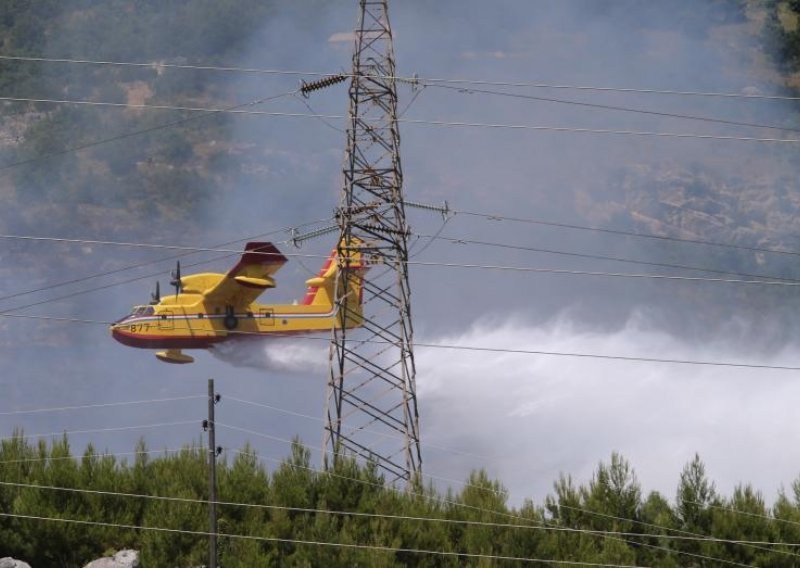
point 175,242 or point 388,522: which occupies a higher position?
point 175,242

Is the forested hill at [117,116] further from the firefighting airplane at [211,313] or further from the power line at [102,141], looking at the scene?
the firefighting airplane at [211,313]

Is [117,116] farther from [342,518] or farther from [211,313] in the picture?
[342,518]

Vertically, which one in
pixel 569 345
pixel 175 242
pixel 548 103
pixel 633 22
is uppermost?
pixel 633 22

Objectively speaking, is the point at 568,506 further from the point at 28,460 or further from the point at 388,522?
the point at 28,460

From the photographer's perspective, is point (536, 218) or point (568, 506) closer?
point (568, 506)

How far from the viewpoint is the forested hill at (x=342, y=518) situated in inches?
1398

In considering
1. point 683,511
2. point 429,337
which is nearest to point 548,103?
point 429,337

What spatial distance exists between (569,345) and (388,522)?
41687mm

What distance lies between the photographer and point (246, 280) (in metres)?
56.1

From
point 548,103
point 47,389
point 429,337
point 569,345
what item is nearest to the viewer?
point 569,345

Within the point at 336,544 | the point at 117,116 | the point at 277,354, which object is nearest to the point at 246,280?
the point at 277,354

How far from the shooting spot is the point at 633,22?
128 m

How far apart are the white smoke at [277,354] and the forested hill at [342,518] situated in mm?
19134

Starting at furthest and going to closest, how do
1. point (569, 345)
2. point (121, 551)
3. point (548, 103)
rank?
point (548, 103) → point (569, 345) → point (121, 551)
